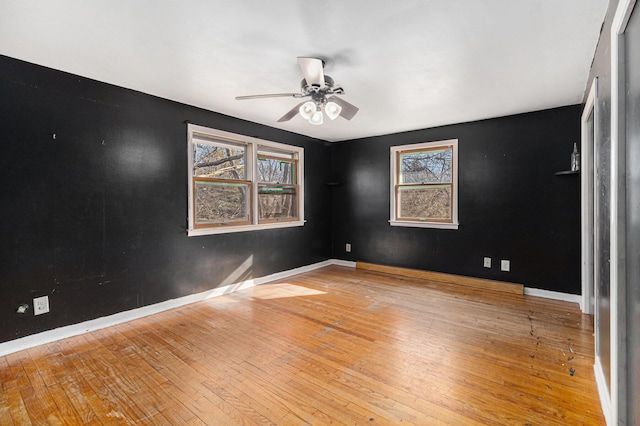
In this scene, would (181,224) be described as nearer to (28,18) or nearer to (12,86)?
(12,86)

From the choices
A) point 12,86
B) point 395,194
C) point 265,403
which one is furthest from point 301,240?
point 12,86

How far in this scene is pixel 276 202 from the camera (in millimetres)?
5094

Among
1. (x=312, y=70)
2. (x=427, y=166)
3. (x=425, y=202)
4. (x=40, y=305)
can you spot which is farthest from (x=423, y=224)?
(x=40, y=305)

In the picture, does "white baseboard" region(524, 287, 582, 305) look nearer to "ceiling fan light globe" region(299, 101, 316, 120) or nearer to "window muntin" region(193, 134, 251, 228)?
"ceiling fan light globe" region(299, 101, 316, 120)

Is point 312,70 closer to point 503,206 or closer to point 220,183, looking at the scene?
point 220,183

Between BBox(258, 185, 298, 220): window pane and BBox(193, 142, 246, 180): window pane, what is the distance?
0.48m

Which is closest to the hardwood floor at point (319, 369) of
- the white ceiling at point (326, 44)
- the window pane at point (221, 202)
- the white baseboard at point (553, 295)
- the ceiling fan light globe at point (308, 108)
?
the white baseboard at point (553, 295)

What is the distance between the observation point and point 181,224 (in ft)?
12.3

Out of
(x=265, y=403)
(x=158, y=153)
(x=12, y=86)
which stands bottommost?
(x=265, y=403)

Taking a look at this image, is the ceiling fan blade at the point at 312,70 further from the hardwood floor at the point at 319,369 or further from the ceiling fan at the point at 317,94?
the hardwood floor at the point at 319,369

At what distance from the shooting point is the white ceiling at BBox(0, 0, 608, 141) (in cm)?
191

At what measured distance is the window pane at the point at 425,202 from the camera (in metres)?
4.84

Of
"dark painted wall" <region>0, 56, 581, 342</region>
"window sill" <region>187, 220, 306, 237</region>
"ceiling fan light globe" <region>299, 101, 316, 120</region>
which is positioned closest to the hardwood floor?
"dark painted wall" <region>0, 56, 581, 342</region>

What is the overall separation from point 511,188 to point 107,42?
4.74 metres
